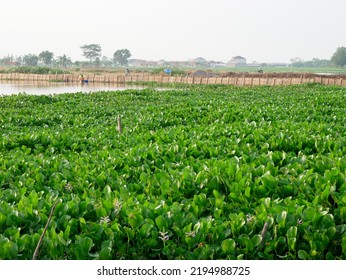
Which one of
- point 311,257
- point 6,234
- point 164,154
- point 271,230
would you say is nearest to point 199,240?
point 271,230

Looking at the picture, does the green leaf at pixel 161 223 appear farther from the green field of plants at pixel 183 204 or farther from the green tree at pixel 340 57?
the green tree at pixel 340 57

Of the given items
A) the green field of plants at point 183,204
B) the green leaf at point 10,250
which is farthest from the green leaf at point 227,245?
the green leaf at point 10,250

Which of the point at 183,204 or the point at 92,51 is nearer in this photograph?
the point at 183,204

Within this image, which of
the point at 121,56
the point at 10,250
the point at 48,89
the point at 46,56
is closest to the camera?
the point at 10,250

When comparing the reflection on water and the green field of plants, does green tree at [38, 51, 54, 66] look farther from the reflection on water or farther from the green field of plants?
the green field of plants

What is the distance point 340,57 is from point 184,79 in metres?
113

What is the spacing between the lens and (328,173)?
4.18m

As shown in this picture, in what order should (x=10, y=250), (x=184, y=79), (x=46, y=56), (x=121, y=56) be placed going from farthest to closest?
(x=121, y=56)
(x=46, y=56)
(x=184, y=79)
(x=10, y=250)

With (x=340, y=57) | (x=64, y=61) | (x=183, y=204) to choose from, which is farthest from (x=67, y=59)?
(x=183, y=204)

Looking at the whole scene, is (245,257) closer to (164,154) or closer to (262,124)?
(164,154)

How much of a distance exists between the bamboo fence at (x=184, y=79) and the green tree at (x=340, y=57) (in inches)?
3953

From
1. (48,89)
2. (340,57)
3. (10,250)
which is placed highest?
(340,57)

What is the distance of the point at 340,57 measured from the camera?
15225 centimetres

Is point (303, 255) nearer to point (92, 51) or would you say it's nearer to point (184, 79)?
point (184, 79)
